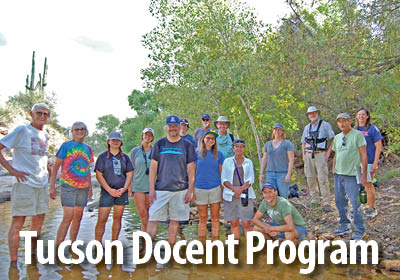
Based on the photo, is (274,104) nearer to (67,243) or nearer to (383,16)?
(383,16)

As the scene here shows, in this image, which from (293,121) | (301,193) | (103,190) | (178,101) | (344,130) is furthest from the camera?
(178,101)

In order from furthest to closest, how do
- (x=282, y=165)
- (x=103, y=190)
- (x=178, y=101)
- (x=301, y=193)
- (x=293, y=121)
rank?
(x=178, y=101) < (x=293, y=121) < (x=301, y=193) < (x=282, y=165) < (x=103, y=190)

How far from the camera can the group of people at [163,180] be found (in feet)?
16.2

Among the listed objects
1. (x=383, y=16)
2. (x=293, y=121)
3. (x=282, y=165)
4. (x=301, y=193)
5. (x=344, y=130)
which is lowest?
(x=301, y=193)

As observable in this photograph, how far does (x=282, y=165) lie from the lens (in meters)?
6.61

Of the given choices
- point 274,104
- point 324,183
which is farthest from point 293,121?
point 324,183

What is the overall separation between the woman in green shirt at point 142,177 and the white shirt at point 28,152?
5.70 feet

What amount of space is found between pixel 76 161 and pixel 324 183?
5254 mm

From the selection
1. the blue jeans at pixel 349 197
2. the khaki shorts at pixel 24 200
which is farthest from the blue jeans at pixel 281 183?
the khaki shorts at pixel 24 200

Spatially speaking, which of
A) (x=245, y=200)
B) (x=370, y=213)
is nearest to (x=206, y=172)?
(x=245, y=200)

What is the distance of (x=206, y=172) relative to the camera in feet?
19.4

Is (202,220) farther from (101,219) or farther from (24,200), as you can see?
A: (24,200)

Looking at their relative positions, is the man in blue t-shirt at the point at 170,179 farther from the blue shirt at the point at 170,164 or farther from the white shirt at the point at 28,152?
the white shirt at the point at 28,152

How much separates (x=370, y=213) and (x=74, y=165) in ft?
18.4
